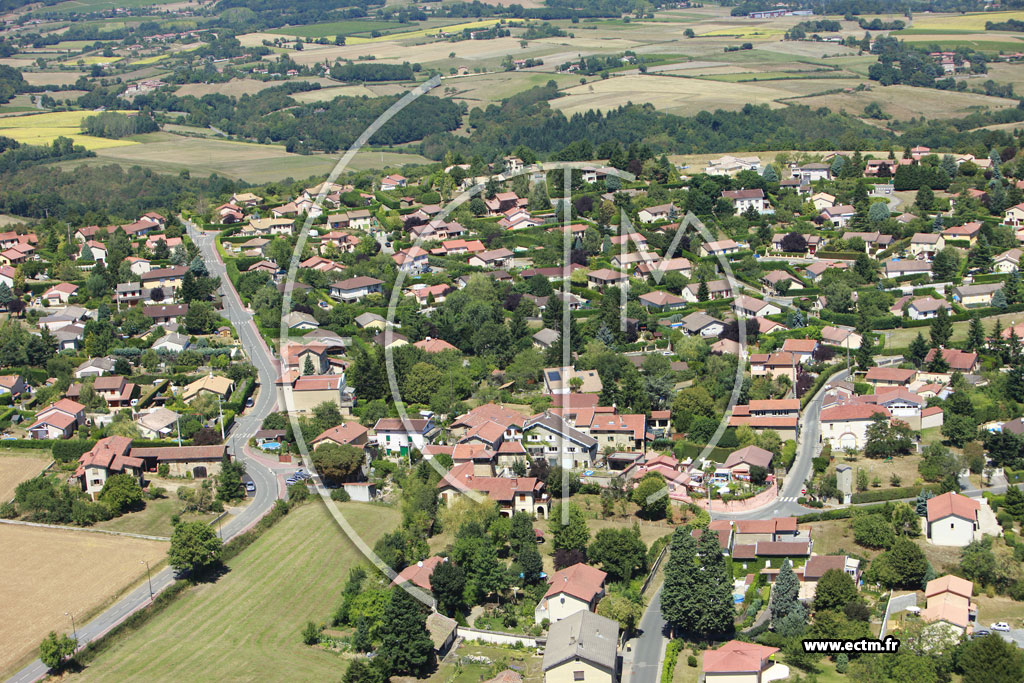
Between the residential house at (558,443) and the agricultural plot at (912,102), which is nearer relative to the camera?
the residential house at (558,443)

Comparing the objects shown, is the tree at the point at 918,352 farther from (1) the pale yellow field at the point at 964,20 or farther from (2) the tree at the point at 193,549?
(1) the pale yellow field at the point at 964,20

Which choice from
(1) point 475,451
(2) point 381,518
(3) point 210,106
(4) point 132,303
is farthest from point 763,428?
Answer: (3) point 210,106

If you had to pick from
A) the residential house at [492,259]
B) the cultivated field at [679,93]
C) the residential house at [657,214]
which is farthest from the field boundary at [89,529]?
the cultivated field at [679,93]

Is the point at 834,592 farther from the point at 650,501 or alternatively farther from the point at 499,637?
the point at 499,637

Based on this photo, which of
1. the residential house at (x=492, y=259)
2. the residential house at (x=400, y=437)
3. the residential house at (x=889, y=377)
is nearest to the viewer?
the residential house at (x=400, y=437)

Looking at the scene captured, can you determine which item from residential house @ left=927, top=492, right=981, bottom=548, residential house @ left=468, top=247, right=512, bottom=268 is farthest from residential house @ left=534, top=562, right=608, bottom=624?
residential house @ left=468, top=247, right=512, bottom=268

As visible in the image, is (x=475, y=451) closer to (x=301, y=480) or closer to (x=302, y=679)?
(x=301, y=480)
